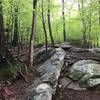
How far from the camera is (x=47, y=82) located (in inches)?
485

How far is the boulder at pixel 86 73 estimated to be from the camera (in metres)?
13.4

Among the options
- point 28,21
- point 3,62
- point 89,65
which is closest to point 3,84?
point 3,62

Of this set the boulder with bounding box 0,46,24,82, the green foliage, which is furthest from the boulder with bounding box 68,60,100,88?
the green foliage

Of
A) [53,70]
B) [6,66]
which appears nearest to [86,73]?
[53,70]

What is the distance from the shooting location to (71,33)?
43438 mm

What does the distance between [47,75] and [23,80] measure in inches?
54.3

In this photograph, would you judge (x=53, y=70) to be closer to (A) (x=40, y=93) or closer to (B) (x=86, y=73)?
(B) (x=86, y=73)

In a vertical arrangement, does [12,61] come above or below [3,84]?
above

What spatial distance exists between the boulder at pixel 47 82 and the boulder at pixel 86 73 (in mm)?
933

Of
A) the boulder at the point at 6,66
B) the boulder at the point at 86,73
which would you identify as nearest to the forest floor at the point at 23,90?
the boulder at the point at 6,66

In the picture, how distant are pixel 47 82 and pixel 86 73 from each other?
2.95 meters

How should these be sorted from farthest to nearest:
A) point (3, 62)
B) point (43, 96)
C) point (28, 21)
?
point (28, 21)
point (3, 62)
point (43, 96)

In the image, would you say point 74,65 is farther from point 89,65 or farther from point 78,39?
point 78,39

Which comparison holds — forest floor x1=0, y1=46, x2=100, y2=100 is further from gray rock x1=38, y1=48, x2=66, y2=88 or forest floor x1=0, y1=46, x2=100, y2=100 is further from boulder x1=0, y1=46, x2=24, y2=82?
gray rock x1=38, y1=48, x2=66, y2=88
